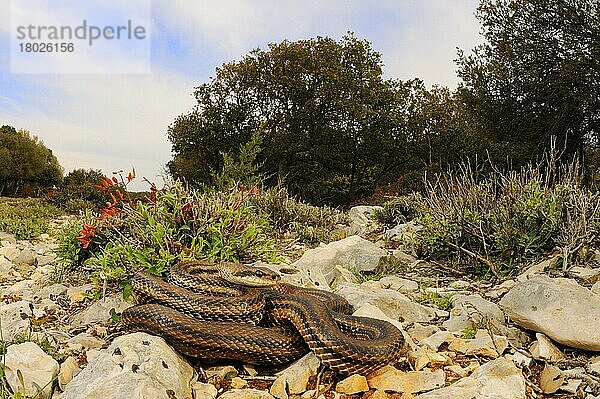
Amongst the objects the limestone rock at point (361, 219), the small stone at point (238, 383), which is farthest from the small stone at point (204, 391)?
the limestone rock at point (361, 219)

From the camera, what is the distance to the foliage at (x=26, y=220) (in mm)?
12493

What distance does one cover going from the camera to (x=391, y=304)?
4887 mm

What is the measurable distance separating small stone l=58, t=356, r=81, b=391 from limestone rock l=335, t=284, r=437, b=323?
2.11 meters

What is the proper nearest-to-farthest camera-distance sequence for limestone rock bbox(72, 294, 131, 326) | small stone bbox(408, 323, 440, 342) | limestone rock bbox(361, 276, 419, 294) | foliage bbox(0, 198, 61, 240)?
small stone bbox(408, 323, 440, 342) < limestone rock bbox(72, 294, 131, 326) < limestone rock bbox(361, 276, 419, 294) < foliage bbox(0, 198, 61, 240)

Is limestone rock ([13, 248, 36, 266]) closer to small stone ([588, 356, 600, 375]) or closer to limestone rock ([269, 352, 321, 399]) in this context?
limestone rock ([269, 352, 321, 399])

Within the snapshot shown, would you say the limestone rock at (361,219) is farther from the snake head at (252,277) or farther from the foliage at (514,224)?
the snake head at (252,277)

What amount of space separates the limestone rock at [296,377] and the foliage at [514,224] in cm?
325

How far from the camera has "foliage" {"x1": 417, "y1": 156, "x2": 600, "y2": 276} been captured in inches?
256

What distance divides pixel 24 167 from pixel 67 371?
26.4 m

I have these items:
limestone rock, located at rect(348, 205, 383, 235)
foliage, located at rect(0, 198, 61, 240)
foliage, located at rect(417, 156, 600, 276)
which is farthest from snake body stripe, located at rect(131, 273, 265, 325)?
foliage, located at rect(0, 198, 61, 240)

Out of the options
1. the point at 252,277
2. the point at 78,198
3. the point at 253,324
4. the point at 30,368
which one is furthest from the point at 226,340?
the point at 78,198

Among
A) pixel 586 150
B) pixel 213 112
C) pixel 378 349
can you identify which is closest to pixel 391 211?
pixel 378 349

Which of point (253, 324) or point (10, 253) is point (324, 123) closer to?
point (10, 253)

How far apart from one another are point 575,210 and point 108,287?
194 inches
